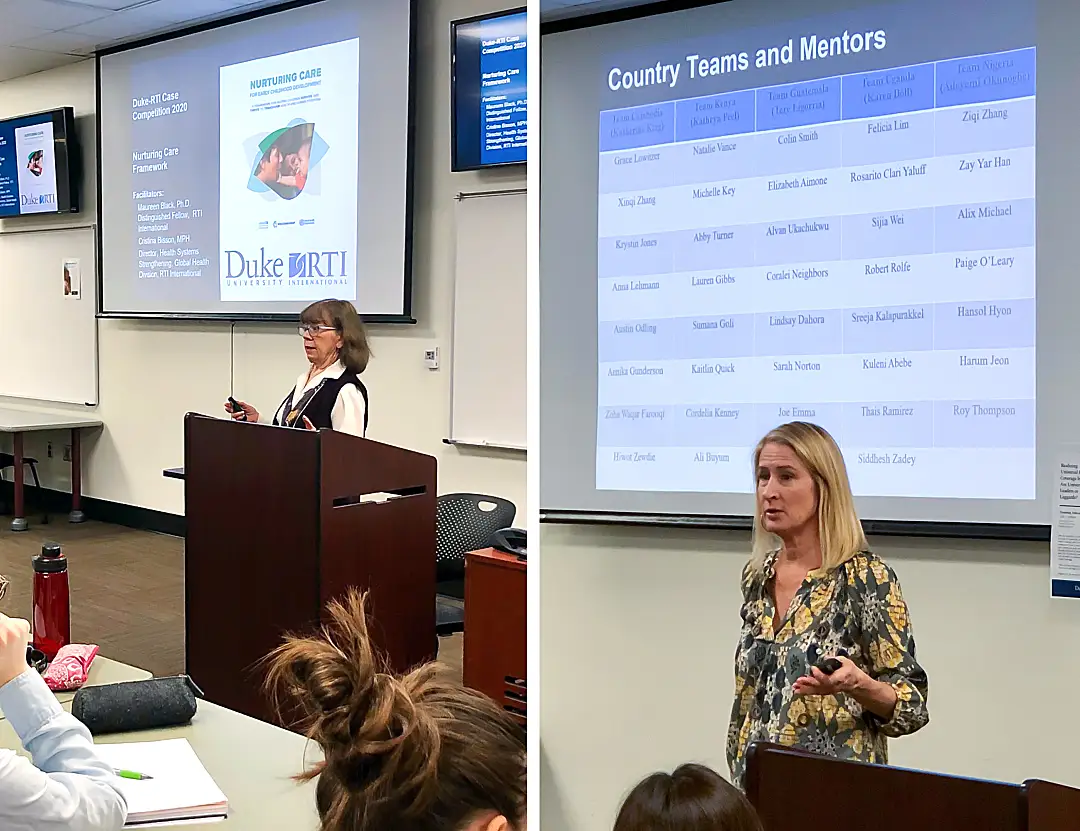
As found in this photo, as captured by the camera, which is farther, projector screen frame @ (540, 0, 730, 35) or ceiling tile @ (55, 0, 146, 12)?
ceiling tile @ (55, 0, 146, 12)

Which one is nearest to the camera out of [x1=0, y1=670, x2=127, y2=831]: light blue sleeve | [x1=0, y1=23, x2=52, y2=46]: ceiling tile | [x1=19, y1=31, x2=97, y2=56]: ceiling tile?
[x1=0, y1=670, x2=127, y2=831]: light blue sleeve

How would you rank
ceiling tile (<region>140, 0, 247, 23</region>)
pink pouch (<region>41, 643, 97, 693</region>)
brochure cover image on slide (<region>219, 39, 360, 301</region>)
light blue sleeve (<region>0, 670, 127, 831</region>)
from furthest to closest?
1. ceiling tile (<region>140, 0, 247, 23</region>)
2. brochure cover image on slide (<region>219, 39, 360, 301</region>)
3. pink pouch (<region>41, 643, 97, 693</region>)
4. light blue sleeve (<region>0, 670, 127, 831</region>)

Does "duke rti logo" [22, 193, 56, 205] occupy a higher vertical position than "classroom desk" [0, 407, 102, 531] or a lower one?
higher

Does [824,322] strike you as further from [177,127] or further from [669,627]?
[177,127]

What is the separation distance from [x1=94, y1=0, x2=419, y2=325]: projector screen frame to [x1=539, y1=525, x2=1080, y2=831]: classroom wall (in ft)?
11.9

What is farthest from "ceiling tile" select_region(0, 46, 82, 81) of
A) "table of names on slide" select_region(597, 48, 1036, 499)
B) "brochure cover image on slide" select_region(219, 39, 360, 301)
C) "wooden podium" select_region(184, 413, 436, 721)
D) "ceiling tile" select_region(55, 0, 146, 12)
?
"table of names on slide" select_region(597, 48, 1036, 499)

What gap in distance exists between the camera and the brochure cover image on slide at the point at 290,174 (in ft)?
15.9

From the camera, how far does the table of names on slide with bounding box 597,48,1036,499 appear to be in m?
0.89

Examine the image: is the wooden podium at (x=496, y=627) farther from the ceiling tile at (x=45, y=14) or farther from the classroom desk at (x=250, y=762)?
the ceiling tile at (x=45, y=14)

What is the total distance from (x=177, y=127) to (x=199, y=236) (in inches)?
23.6

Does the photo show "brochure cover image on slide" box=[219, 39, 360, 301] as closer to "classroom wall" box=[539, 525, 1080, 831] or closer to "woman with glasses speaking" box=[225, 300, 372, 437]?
"woman with glasses speaking" box=[225, 300, 372, 437]

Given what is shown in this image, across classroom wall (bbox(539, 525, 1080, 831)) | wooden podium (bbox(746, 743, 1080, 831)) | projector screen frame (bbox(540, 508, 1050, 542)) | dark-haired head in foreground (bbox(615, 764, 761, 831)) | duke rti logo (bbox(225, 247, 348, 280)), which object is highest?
duke rti logo (bbox(225, 247, 348, 280))

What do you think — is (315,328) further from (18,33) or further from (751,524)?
(18,33)

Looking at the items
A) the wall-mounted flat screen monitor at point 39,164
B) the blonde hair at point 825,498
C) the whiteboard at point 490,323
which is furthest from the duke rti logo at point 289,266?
the blonde hair at point 825,498
